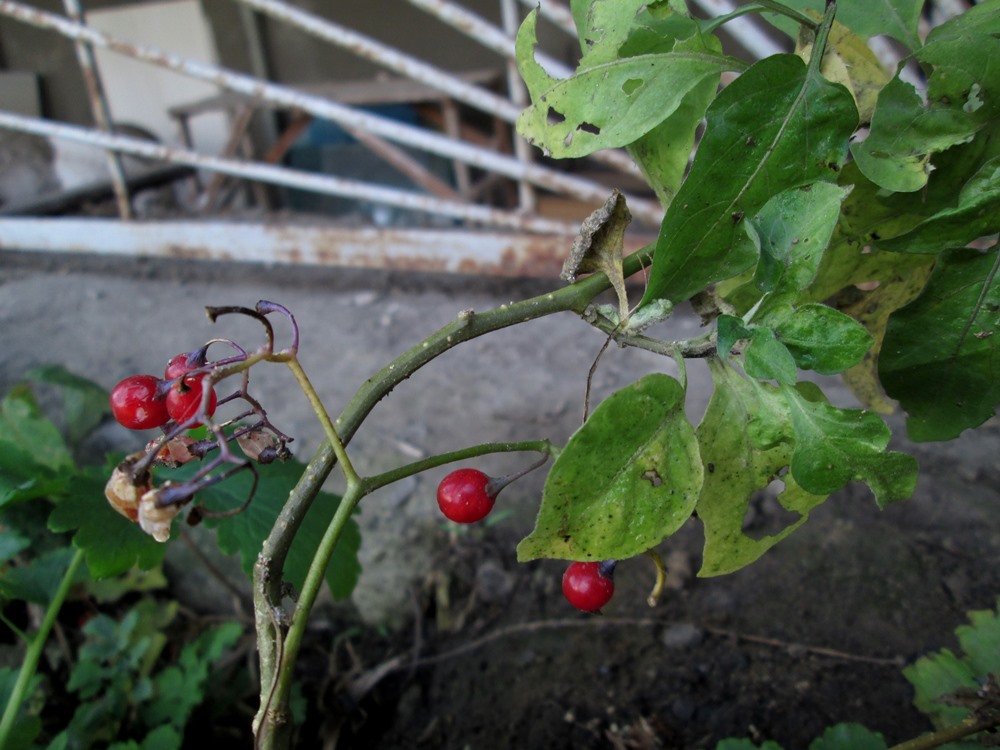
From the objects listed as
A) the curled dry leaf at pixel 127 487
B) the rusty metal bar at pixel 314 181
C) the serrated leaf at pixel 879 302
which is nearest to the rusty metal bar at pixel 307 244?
the rusty metal bar at pixel 314 181

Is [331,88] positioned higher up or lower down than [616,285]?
lower down

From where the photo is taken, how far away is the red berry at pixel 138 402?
529 millimetres

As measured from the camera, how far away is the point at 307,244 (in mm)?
2131

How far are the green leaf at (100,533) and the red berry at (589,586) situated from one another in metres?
0.49

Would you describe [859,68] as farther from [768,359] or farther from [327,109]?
[327,109]

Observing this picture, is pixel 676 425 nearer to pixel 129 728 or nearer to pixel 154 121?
pixel 129 728

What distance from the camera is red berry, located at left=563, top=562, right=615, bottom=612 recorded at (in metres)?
0.63

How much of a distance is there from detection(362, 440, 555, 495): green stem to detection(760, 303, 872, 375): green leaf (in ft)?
0.55

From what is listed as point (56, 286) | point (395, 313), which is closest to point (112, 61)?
point (56, 286)

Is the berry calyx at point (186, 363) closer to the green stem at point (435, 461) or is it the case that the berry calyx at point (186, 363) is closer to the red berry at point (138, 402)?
the red berry at point (138, 402)

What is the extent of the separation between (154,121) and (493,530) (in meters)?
4.02

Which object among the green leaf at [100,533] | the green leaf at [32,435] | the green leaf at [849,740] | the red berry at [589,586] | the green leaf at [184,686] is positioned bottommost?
the green leaf at [184,686]

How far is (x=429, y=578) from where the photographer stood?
1256mm

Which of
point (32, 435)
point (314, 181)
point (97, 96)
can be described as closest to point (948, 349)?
point (32, 435)
